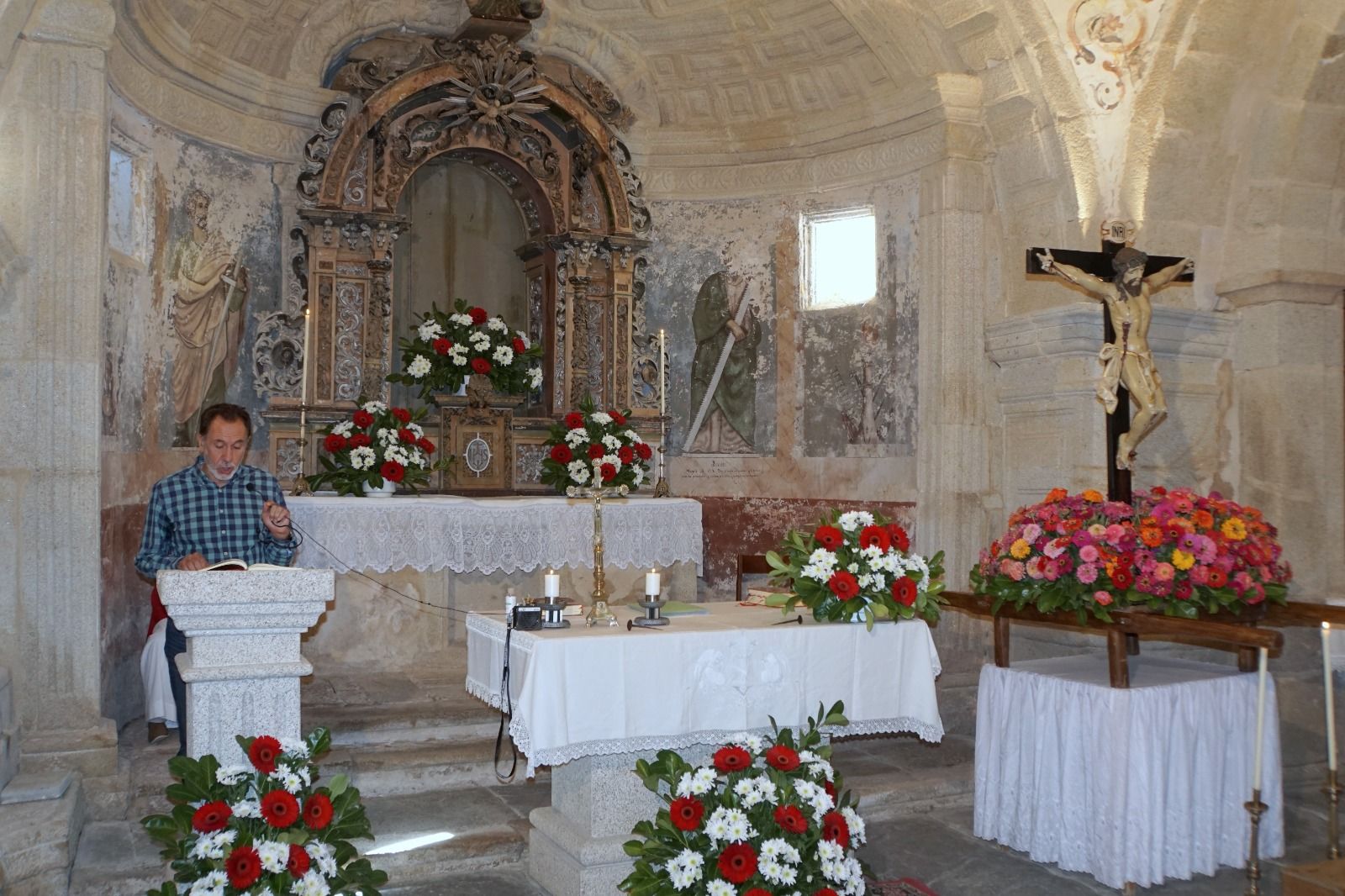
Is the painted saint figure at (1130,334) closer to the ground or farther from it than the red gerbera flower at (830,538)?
farther from it

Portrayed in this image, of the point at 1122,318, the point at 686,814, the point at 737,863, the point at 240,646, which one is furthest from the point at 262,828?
the point at 1122,318

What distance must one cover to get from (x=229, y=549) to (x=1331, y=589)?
7.31 meters

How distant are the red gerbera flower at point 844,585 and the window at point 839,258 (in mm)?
4990

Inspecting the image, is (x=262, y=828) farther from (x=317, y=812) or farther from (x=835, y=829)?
(x=835, y=829)

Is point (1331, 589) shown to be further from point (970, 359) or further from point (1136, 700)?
point (1136, 700)

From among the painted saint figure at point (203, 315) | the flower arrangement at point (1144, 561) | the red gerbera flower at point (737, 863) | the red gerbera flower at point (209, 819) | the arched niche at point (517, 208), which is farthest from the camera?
the arched niche at point (517, 208)

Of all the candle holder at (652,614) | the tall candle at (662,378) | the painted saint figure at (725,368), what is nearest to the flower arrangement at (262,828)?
the candle holder at (652,614)

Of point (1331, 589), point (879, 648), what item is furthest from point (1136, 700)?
point (1331, 589)

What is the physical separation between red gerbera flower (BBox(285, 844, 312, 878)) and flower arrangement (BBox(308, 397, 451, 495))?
4636 mm

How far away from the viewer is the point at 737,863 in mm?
4387

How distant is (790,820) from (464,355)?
5.54 meters

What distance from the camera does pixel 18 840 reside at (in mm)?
5254

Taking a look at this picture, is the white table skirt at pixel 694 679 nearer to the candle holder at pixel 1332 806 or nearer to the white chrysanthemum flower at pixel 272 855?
the white chrysanthemum flower at pixel 272 855

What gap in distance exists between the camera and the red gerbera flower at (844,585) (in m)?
5.59
